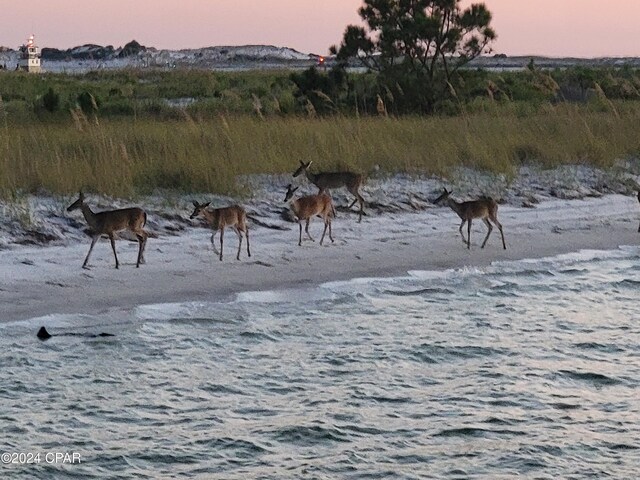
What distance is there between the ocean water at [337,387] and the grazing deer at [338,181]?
3230mm

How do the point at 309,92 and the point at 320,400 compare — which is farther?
the point at 309,92

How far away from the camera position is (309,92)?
1124 inches

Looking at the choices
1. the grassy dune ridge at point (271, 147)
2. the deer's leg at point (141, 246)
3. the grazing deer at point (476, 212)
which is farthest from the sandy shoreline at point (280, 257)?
the grassy dune ridge at point (271, 147)

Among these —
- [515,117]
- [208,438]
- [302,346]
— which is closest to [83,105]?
[515,117]

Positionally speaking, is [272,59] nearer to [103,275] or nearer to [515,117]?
[515,117]

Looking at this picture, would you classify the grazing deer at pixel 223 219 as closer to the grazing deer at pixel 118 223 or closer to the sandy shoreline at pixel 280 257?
the sandy shoreline at pixel 280 257

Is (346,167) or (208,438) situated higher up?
(346,167)

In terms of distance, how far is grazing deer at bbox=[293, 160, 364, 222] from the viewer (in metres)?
16.4

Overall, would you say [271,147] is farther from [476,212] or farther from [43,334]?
[43,334]

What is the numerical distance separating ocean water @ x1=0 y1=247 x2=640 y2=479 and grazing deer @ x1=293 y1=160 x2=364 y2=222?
10.6 feet

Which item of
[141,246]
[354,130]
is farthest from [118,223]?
[354,130]

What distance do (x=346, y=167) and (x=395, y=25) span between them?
11011mm

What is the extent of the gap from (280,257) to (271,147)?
15.8 feet

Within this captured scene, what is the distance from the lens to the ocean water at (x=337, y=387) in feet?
27.1
